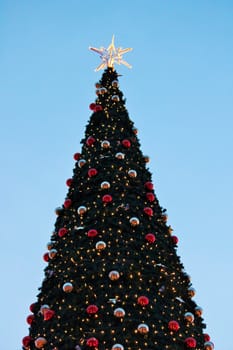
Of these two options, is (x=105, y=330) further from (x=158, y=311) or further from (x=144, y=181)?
(x=144, y=181)

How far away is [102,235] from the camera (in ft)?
29.7

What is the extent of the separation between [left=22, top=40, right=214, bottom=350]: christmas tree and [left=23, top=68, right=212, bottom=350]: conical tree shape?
17 mm

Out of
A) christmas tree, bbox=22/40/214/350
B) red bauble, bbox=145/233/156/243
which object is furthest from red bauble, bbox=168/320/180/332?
red bauble, bbox=145/233/156/243

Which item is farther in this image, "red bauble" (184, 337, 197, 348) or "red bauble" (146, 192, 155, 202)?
"red bauble" (146, 192, 155, 202)

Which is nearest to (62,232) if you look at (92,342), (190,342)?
(92,342)

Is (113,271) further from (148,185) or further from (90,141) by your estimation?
(90,141)

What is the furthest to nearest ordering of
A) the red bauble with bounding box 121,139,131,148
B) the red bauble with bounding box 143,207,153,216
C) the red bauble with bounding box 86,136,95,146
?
the red bauble with bounding box 86,136,95,146
the red bauble with bounding box 121,139,131,148
the red bauble with bounding box 143,207,153,216

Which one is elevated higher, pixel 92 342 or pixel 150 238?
pixel 150 238

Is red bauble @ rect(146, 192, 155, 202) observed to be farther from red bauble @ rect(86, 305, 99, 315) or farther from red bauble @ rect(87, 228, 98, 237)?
red bauble @ rect(86, 305, 99, 315)

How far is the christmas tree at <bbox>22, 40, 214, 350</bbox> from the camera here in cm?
774

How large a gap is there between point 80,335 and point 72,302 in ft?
2.31

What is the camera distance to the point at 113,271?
26.9 feet

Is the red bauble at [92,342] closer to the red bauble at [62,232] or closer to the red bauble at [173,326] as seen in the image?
the red bauble at [173,326]

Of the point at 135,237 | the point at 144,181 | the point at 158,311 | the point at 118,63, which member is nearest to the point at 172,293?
the point at 158,311
